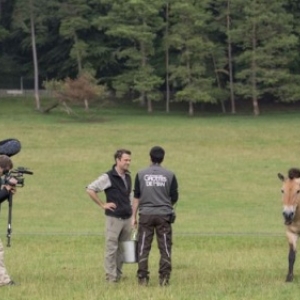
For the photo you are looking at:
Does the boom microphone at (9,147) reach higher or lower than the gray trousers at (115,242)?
higher

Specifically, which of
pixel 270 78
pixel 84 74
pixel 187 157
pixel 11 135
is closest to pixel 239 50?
pixel 270 78

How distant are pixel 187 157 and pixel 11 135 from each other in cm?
1355

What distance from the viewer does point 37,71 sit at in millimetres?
79062

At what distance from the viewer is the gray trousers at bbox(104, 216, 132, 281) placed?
42.0ft

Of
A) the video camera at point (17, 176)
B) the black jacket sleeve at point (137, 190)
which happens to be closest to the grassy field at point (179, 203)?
the black jacket sleeve at point (137, 190)

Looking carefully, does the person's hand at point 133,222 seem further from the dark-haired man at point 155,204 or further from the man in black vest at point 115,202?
the dark-haired man at point 155,204

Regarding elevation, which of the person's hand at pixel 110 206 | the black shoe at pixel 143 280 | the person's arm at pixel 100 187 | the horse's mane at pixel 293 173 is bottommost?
the black shoe at pixel 143 280

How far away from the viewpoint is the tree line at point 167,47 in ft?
237

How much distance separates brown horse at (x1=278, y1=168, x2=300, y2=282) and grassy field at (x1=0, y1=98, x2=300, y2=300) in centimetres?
36

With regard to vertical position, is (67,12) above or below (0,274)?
above

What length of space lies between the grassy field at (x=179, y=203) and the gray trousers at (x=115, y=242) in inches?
10.8

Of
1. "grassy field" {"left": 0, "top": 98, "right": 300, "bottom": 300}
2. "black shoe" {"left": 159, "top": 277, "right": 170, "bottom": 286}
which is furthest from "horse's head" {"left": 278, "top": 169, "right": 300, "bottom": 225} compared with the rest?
"black shoe" {"left": 159, "top": 277, "right": 170, "bottom": 286}

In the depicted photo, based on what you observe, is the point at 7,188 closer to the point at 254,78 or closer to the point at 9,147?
the point at 9,147

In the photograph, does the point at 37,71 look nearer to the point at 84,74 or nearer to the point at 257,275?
the point at 84,74
